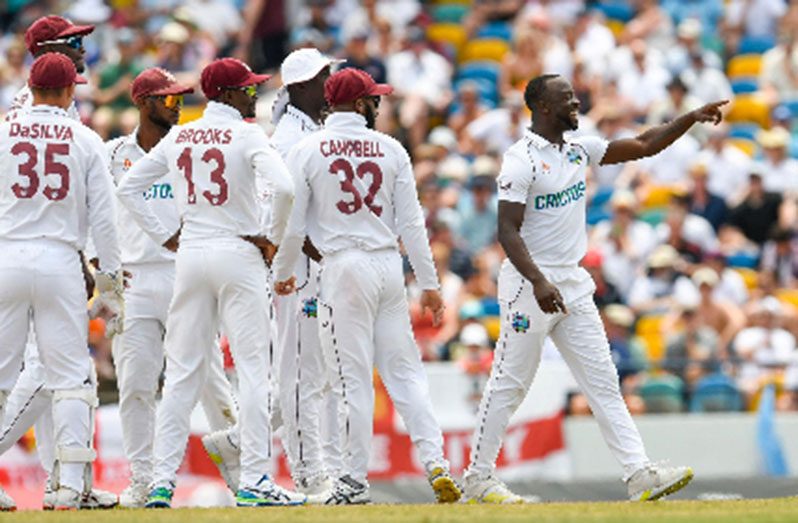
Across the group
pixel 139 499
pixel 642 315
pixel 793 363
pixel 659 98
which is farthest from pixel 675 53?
pixel 139 499

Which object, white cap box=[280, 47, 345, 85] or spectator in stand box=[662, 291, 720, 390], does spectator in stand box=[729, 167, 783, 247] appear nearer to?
spectator in stand box=[662, 291, 720, 390]

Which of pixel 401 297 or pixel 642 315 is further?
pixel 642 315

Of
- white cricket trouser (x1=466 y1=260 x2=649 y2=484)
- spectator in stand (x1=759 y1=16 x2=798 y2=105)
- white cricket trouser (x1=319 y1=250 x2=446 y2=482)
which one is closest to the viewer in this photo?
white cricket trouser (x1=466 y1=260 x2=649 y2=484)

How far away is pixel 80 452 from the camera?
38.8 ft

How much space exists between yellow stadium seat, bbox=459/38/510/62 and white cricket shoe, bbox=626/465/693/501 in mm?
11819

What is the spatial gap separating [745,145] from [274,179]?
1029 centimetres

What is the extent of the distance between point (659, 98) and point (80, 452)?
37.4 ft

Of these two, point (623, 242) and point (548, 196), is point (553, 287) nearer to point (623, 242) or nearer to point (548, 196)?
point (548, 196)

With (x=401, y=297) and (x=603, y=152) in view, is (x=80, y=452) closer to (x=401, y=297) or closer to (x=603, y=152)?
(x=401, y=297)

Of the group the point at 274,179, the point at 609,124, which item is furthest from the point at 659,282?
the point at 274,179

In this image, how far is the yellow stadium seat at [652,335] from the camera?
58.4ft

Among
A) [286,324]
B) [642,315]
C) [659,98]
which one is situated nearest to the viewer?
[286,324]

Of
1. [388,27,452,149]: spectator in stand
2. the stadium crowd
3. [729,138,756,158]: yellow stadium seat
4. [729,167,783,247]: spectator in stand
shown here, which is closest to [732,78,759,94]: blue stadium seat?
the stadium crowd

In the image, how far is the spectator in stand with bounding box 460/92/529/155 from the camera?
70.4 feet
